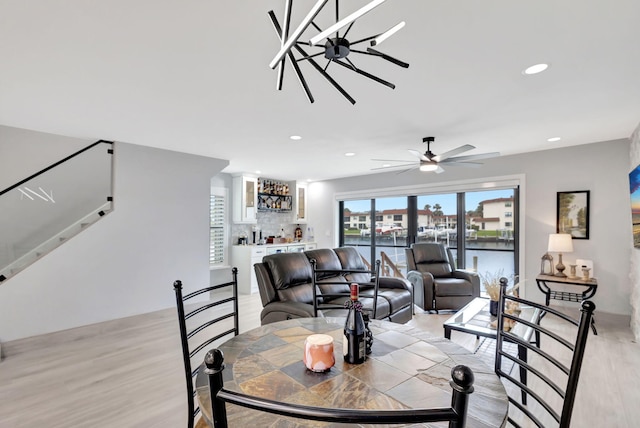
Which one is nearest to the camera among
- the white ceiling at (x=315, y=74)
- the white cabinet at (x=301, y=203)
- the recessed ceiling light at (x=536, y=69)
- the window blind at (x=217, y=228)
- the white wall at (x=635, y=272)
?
the white ceiling at (x=315, y=74)

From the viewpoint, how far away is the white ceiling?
185 cm

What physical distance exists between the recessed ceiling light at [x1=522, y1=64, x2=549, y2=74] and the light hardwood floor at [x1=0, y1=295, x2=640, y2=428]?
2604mm

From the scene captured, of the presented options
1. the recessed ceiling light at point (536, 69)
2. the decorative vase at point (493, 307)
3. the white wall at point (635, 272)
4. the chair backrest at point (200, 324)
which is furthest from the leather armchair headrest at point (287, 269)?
the white wall at point (635, 272)

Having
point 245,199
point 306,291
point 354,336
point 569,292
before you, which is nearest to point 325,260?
point 306,291

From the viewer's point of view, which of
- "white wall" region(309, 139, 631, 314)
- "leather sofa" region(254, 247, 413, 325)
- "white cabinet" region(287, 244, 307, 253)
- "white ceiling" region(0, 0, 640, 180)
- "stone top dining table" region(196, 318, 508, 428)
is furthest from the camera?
"white cabinet" region(287, 244, 307, 253)

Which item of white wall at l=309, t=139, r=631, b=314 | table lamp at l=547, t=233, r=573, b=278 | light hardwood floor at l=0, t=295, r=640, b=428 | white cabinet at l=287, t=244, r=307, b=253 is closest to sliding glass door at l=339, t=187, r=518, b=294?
white wall at l=309, t=139, r=631, b=314

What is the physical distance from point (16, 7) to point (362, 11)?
6.83 feet

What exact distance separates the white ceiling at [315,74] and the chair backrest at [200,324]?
160 centimetres

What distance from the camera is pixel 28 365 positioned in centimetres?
311

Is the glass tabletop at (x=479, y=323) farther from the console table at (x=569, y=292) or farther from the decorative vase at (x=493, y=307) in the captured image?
the console table at (x=569, y=292)

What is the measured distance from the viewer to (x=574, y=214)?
4.77 meters

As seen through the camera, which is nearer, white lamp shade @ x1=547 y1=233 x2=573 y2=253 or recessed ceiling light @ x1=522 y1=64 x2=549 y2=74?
recessed ceiling light @ x1=522 y1=64 x2=549 y2=74

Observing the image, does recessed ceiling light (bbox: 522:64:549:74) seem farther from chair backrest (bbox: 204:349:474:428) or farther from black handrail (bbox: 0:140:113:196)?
black handrail (bbox: 0:140:113:196)

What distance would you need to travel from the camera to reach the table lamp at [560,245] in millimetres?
4465
